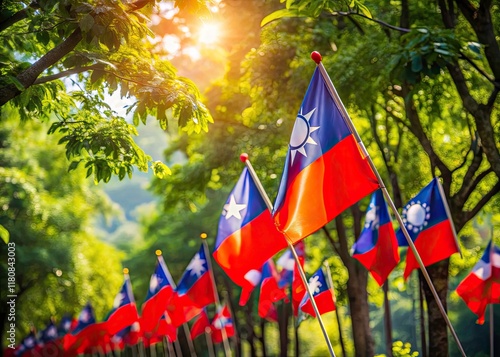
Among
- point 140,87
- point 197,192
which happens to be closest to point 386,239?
point 140,87

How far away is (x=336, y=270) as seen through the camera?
77.9ft

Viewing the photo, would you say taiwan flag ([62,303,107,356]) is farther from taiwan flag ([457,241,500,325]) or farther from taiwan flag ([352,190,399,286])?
taiwan flag ([457,241,500,325])

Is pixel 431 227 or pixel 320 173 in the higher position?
pixel 431 227

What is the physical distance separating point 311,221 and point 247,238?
2.99 metres

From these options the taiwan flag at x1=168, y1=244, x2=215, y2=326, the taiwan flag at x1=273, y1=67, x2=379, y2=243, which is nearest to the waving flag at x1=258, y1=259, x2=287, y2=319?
the taiwan flag at x1=168, y1=244, x2=215, y2=326

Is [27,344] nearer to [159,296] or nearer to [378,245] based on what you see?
[159,296]

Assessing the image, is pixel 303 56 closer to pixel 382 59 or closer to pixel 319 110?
pixel 382 59

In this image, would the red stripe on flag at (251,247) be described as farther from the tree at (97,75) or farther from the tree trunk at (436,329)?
the tree trunk at (436,329)

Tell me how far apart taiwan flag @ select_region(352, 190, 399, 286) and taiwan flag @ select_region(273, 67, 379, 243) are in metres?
2.78

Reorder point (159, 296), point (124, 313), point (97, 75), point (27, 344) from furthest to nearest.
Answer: point (27, 344)
point (124, 313)
point (159, 296)
point (97, 75)

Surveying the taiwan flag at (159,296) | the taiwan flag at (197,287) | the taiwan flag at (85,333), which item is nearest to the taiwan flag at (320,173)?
the taiwan flag at (197,287)

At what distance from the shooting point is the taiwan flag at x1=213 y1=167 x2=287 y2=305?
1008cm

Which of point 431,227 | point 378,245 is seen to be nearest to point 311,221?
point 378,245

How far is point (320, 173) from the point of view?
7430mm
